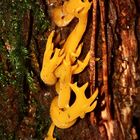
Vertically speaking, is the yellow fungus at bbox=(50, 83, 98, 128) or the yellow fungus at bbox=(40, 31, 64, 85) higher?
the yellow fungus at bbox=(40, 31, 64, 85)

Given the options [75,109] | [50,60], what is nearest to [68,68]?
[50,60]

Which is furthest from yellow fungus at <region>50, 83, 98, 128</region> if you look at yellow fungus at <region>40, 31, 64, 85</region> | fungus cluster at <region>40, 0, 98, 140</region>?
yellow fungus at <region>40, 31, 64, 85</region>

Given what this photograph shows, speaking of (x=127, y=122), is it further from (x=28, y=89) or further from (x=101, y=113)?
(x=28, y=89)

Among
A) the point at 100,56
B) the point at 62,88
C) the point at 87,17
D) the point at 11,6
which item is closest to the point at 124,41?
the point at 100,56

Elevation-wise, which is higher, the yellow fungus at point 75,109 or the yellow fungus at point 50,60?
the yellow fungus at point 50,60

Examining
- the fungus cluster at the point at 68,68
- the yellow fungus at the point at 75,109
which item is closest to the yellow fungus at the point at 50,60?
the fungus cluster at the point at 68,68

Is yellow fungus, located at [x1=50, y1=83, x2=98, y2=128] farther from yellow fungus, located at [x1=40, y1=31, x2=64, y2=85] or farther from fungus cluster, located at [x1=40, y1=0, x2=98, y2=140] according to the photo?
yellow fungus, located at [x1=40, y1=31, x2=64, y2=85]

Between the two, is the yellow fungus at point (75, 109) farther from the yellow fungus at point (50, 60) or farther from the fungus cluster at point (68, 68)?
the yellow fungus at point (50, 60)

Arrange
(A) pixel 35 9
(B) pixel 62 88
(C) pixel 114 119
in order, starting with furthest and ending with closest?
(C) pixel 114 119 < (A) pixel 35 9 < (B) pixel 62 88
